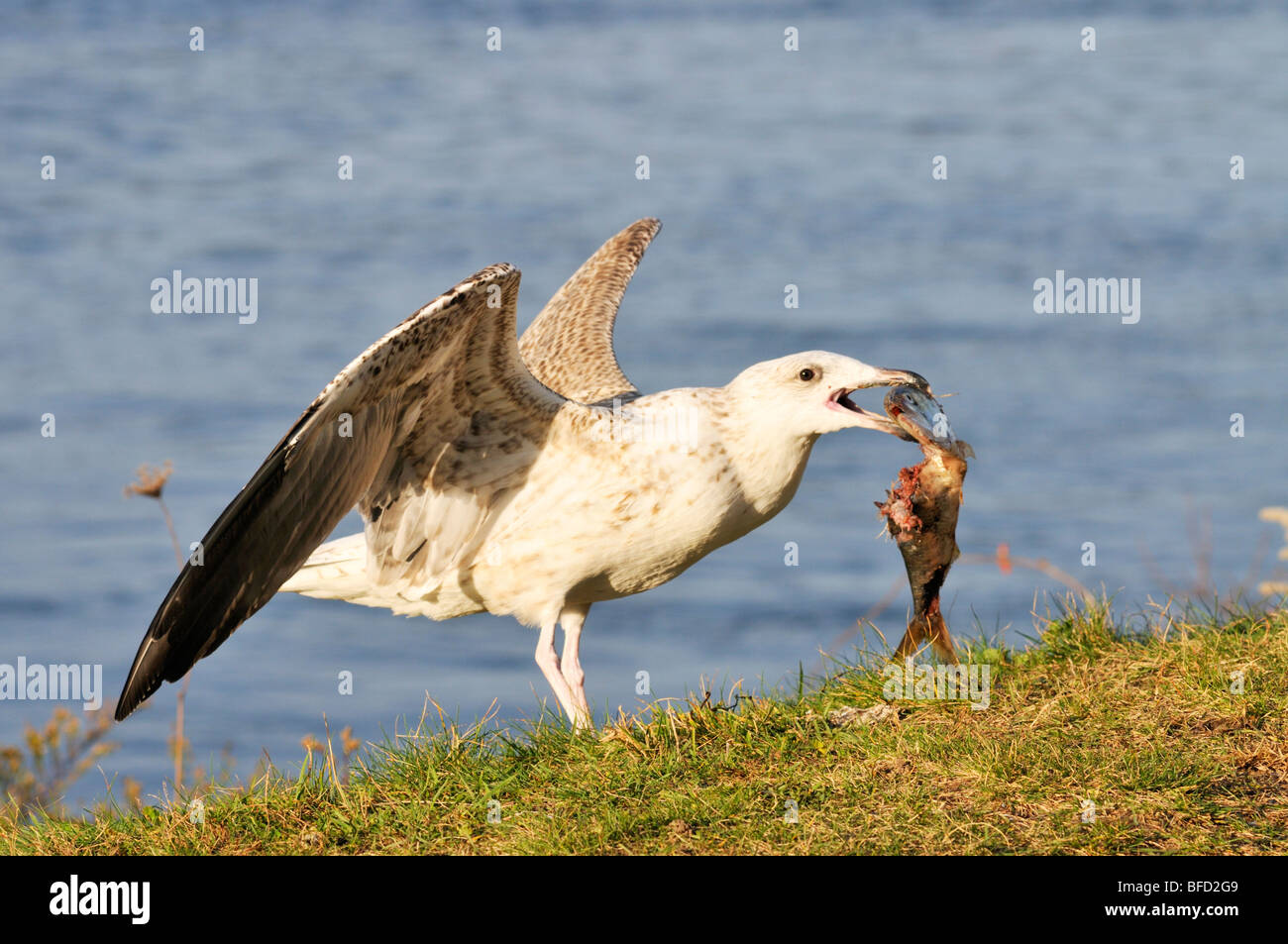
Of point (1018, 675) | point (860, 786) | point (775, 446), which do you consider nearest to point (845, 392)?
point (775, 446)

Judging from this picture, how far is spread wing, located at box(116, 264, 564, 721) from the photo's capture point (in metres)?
5.43

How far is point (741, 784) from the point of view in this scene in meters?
5.27

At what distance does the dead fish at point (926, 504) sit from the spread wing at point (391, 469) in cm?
141

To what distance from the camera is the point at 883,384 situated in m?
6.09

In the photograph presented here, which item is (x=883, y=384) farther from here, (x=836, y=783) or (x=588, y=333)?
(x=588, y=333)

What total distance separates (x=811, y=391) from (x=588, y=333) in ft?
7.98

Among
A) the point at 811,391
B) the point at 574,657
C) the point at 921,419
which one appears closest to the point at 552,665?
the point at 574,657

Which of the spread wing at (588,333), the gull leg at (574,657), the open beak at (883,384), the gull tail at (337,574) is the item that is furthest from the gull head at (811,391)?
the gull tail at (337,574)

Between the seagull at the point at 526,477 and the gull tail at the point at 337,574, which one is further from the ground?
the seagull at the point at 526,477

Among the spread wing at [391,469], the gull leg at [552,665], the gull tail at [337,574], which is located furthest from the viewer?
the gull tail at [337,574]

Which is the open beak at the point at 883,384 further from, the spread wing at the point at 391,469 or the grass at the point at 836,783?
the spread wing at the point at 391,469

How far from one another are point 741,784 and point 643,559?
1.24 m

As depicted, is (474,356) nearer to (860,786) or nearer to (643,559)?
(643,559)

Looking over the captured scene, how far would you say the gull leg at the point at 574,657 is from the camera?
636cm
